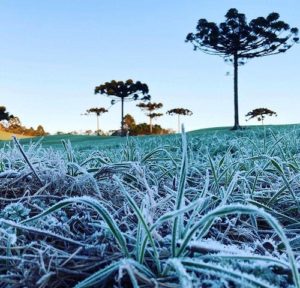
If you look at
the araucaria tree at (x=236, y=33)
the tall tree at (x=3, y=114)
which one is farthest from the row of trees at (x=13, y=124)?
A: the araucaria tree at (x=236, y=33)

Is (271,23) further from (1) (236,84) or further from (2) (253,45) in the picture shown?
(1) (236,84)

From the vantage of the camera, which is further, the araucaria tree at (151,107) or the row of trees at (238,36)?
the araucaria tree at (151,107)

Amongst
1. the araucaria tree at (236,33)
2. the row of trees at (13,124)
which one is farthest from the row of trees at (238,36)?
the row of trees at (13,124)

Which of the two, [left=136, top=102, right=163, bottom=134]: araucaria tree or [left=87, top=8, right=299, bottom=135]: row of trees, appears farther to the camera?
[left=136, top=102, right=163, bottom=134]: araucaria tree

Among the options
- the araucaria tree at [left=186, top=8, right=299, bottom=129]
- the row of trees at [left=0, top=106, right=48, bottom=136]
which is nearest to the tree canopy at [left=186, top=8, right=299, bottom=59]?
the araucaria tree at [left=186, top=8, right=299, bottom=129]

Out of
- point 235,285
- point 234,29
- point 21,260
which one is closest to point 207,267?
point 235,285

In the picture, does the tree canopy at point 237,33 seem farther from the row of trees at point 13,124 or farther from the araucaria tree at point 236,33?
the row of trees at point 13,124

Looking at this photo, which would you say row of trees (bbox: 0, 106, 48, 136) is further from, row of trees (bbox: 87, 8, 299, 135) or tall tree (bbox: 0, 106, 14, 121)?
row of trees (bbox: 87, 8, 299, 135)

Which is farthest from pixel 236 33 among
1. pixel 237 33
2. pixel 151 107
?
pixel 151 107

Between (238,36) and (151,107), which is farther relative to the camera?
(151,107)

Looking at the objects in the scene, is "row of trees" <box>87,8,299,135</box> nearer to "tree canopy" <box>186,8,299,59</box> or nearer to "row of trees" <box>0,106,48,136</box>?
"tree canopy" <box>186,8,299,59</box>

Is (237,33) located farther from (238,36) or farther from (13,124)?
(13,124)

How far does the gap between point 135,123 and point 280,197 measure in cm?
5090

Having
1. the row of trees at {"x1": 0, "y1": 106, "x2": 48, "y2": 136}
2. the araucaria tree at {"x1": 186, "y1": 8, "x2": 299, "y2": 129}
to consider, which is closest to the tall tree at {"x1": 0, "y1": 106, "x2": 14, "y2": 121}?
the row of trees at {"x1": 0, "y1": 106, "x2": 48, "y2": 136}
